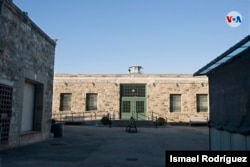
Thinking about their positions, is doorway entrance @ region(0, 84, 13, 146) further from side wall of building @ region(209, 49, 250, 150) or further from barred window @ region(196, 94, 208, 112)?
barred window @ region(196, 94, 208, 112)

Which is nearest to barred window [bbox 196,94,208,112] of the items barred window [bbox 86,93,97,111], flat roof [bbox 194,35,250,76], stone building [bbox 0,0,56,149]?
barred window [bbox 86,93,97,111]

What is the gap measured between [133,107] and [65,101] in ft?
24.4

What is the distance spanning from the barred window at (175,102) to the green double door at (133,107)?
2.90 meters

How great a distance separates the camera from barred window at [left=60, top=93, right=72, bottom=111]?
3053cm

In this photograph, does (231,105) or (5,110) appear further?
(5,110)

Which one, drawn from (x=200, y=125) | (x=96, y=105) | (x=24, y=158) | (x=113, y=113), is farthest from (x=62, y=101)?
(x=24, y=158)

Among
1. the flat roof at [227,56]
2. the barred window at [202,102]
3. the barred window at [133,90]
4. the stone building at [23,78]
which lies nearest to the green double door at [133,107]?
the barred window at [133,90]

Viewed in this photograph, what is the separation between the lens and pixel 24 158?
30.0 feet

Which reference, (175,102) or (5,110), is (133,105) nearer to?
(175,102)

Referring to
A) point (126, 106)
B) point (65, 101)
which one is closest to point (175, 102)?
point (126, 106)

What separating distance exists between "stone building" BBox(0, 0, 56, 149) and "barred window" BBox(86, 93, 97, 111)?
47.6ft

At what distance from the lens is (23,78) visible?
1233 cm

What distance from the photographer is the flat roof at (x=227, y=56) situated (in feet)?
20.1

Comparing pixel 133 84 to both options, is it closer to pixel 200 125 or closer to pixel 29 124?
pixel 200 125
